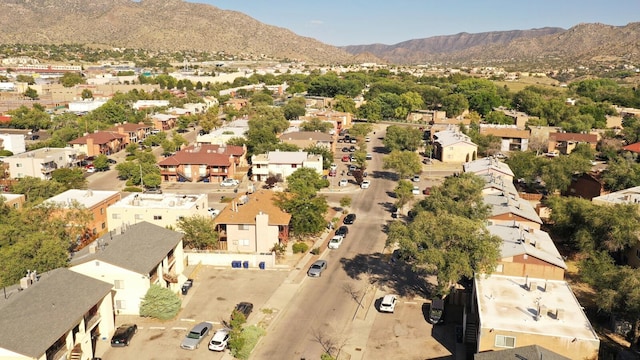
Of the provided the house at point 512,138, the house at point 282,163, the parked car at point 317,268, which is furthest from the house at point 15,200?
the house at point 512,138

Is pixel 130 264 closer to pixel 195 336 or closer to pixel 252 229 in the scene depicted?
pixel 195 336

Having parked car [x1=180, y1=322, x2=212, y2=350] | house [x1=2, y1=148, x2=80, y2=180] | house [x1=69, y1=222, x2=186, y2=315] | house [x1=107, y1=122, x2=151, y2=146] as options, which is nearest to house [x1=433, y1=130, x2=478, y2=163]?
house [x1=69, y1=222, x2=186, y2=315]

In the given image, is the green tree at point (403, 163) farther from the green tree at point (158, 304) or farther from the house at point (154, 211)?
the green tree at point (158, 304)

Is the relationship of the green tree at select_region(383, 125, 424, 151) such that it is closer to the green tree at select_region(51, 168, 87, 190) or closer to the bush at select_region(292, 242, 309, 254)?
the bush at select_region(292, 242, 309, 254)

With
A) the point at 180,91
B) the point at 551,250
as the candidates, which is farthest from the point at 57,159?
the point at 180,91

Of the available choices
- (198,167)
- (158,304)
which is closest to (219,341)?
(158,304)

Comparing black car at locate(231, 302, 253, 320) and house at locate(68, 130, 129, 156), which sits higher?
house at locate(68, 130, 129, 156)

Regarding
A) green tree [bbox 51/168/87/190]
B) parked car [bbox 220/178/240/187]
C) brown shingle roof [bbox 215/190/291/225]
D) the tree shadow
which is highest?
brown shingle roof [bbox 215/190/291/225]
